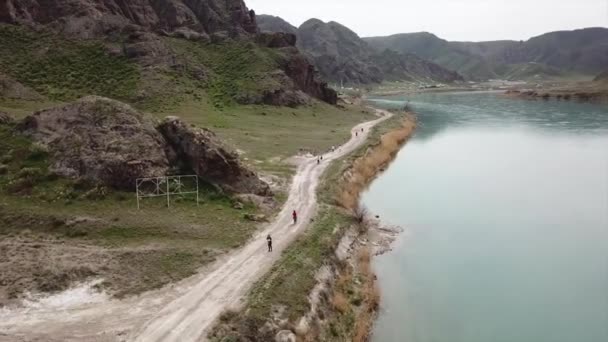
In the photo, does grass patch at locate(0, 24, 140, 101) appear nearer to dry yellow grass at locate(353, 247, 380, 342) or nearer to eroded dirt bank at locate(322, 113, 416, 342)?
eroded dirt bank at locate(322, 113, 416, 342)

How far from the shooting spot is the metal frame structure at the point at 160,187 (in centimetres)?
4246

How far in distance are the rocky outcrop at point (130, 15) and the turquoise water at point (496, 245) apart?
259ft

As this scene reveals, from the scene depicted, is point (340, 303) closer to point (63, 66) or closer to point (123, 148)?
point (123, 148)

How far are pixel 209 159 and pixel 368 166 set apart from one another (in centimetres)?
3244

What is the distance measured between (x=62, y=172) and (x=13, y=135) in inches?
349

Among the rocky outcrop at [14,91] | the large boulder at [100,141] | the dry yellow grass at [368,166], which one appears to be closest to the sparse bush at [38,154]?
the large boulder at [100,141]

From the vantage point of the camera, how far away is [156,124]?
49062mm

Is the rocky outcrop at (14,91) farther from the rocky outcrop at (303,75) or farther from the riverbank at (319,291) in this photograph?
the rocky outcrop at (303,75)

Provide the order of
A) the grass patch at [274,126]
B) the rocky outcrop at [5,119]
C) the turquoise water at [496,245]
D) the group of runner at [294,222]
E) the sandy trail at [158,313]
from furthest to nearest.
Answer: the grass patch at [274,126], the rocky outcrop at [5,119], the group of runner at [294,222], the turquoise water at [496,245], the sandy trail at [158,313]

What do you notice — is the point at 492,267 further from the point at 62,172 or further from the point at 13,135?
the point at 13,135

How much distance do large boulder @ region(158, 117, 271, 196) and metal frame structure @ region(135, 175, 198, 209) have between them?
2183 millimetres

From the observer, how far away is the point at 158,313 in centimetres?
2658

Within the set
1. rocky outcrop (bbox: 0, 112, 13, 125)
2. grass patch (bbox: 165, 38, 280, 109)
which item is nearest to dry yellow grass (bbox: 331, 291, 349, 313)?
rocky outcrop (bbox: 0, 112, 13, 125)

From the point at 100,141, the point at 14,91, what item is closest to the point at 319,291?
the point at 100,141
